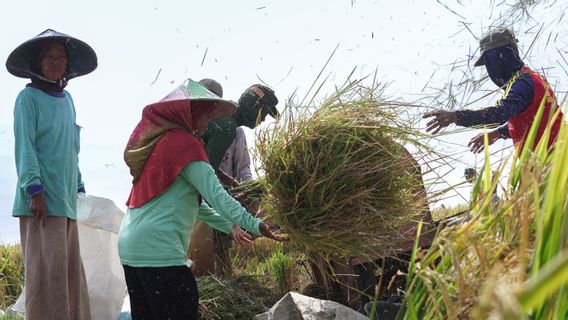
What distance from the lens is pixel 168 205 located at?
3.04m

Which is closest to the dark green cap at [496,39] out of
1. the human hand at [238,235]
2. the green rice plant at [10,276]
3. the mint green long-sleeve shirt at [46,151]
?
the human hand at [238,235]

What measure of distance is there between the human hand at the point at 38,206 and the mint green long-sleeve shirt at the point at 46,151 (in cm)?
8

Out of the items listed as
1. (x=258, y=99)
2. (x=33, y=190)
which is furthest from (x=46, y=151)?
(x=258, y=99)

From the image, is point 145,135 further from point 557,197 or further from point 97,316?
point 557,197

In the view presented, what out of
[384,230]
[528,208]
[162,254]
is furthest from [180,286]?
[528,208]

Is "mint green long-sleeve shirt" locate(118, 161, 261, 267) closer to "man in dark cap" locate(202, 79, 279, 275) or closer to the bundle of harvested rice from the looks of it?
the bundle of harvested rice

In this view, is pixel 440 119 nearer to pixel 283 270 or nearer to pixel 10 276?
pixel 283 270

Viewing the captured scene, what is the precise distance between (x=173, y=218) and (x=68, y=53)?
1.83 m

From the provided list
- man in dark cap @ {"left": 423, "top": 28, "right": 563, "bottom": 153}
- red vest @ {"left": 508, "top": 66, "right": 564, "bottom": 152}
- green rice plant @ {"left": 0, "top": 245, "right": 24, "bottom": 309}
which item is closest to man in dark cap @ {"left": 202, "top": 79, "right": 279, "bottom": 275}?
man in dark cap @ {"left": 423, "top": 28, "right": 563, "bottom": 153}

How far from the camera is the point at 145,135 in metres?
3.14

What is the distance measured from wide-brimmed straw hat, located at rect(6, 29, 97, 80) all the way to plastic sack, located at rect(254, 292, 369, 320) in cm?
220

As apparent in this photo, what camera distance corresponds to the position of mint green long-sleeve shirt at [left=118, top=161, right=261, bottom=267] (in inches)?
116

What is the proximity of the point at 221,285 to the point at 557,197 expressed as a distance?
362 centimetres

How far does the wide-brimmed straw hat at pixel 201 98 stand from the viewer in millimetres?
3172
